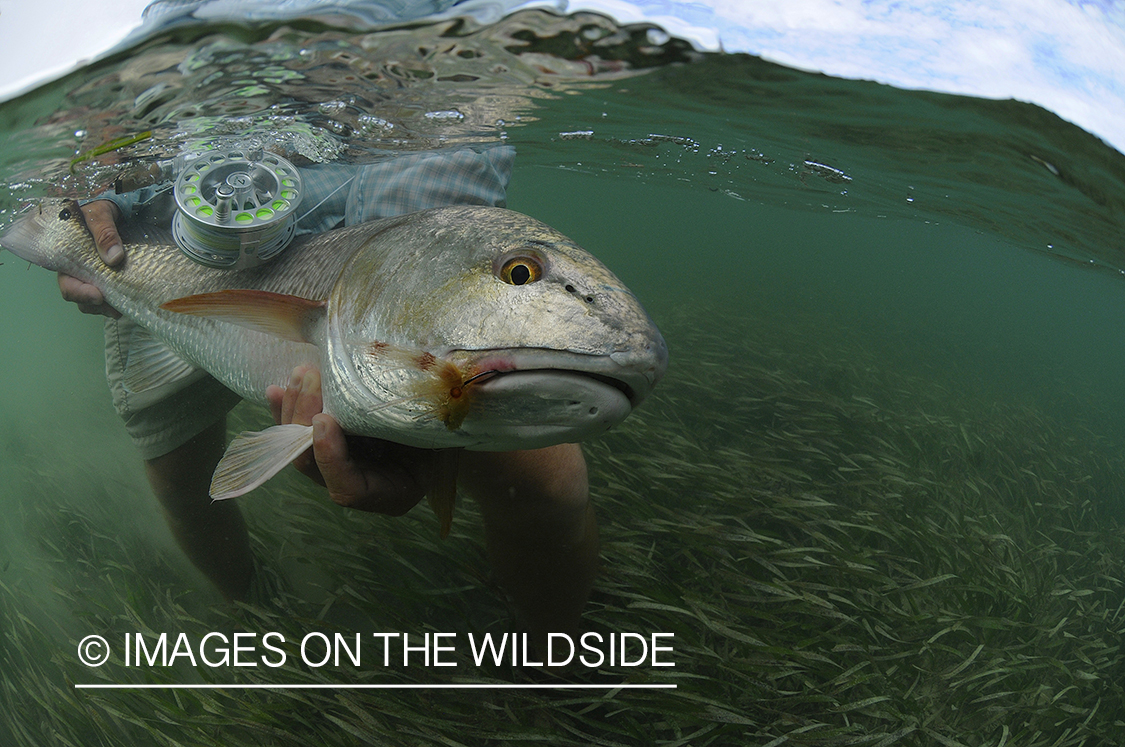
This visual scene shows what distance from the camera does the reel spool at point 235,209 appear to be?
2.17 metres

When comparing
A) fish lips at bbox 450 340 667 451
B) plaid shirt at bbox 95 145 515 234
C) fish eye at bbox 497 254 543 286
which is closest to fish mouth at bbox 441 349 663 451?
fish lips at bbox 450 340 667 451

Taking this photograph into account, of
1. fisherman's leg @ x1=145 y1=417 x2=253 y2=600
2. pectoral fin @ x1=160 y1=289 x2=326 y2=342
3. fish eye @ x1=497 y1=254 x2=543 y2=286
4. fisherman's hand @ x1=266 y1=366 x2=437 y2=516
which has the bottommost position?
fisherman's leg @ x1=145 y1=417 x2=253 y2=600

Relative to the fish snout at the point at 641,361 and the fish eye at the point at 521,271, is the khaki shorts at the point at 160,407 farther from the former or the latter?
the fish snout at the point at 641,361

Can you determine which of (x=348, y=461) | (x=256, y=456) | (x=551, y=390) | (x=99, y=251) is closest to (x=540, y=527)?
(x=348, y=461)

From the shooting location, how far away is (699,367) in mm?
7457

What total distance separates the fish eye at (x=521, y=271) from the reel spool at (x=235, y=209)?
4.28ft

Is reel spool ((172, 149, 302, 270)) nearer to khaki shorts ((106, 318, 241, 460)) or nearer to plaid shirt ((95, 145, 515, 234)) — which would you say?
plaid shirt ((95, 145, 515, 234))

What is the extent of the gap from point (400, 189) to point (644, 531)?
8.77ft

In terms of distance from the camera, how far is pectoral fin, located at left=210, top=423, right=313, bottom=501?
1.64 metres

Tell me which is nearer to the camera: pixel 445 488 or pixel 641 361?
pixel 641 361

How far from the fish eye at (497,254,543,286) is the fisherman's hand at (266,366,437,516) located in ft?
2.46

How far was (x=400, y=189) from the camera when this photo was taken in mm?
2723

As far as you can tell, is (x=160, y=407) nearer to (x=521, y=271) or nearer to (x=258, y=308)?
(x=258, y=308)

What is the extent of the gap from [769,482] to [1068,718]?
2175mm
